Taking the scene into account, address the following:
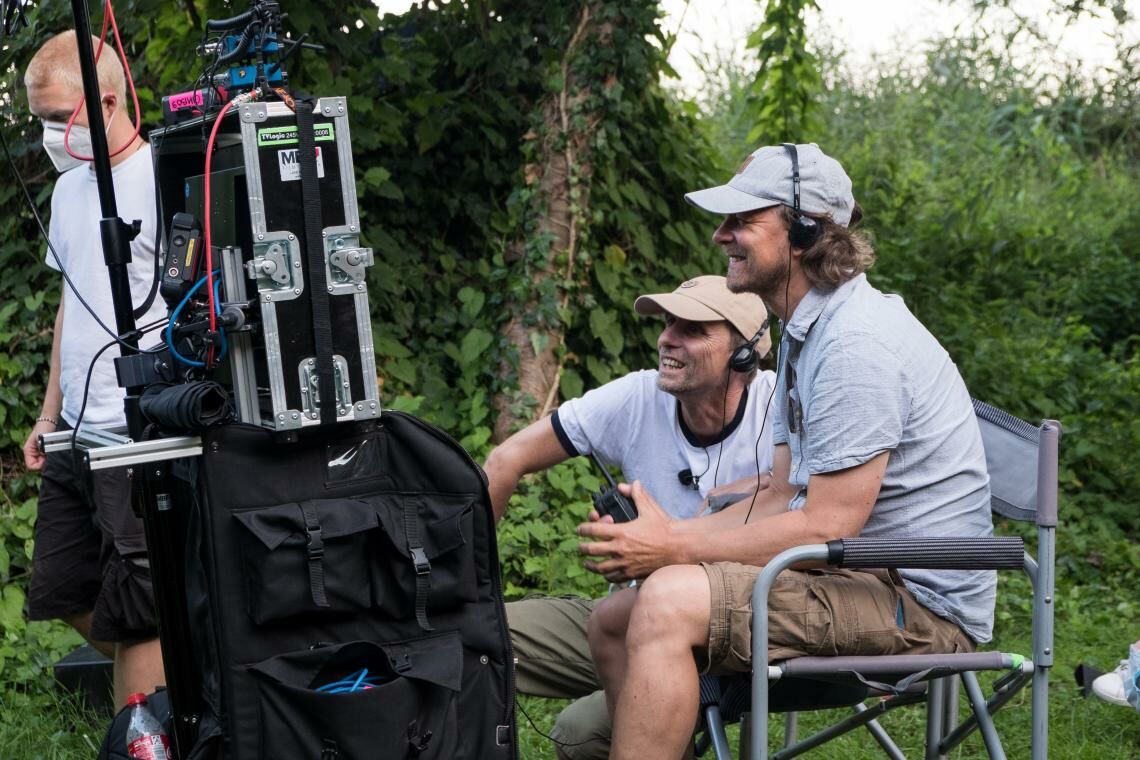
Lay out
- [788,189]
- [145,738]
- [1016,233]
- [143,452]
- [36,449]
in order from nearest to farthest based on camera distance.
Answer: [143,452]
[145,738]
[788,189]
[36,449]
[1016,233]

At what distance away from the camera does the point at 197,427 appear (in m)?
2.32

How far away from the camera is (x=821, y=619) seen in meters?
2.53

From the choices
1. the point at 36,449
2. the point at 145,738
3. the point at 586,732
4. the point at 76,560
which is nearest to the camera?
the point at 145,738

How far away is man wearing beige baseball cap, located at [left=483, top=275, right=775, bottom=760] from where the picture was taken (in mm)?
3117

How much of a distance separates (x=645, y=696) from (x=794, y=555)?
39 centimetres

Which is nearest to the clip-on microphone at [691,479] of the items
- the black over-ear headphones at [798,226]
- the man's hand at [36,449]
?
the black over-ear headphones at [798,226]

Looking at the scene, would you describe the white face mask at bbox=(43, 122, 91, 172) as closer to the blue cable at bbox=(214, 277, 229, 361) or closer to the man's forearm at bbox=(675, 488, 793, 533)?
the blue cable at bbox=(214, 277, 229, 361)

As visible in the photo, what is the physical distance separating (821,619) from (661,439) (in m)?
0.80

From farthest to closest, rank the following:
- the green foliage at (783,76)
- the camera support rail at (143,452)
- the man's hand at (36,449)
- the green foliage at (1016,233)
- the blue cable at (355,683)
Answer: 1. the green foliage at (783,76)
2. the green foliage at (1016,233)
3. the man's hand at (36,449)
4. the blue cable at (355,683)
5. the camera support rail at (143,452)

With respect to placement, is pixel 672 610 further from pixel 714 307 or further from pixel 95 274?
pixel 95 274

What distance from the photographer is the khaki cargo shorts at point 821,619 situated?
2.47 metres

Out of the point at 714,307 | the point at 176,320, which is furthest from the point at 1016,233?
the point at 176,320

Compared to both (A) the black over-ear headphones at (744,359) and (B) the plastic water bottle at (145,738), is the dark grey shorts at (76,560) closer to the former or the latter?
(B) the plastic water bottle at (145,738)

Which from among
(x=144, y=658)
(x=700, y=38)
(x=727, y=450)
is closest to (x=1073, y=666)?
(x=727, y=450)
